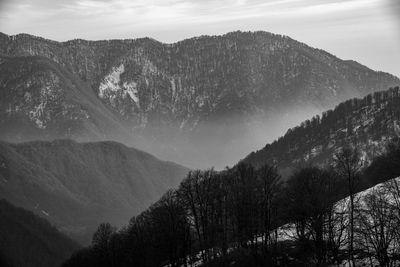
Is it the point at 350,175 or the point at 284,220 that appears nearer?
the point at 350,175

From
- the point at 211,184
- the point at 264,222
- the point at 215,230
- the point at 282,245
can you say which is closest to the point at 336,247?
the point at 282,245

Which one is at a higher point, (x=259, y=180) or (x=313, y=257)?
(x=259, y=180)

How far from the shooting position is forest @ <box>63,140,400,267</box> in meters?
59.6

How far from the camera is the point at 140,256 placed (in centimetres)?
9619

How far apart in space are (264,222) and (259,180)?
5.59m

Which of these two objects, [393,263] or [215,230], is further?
[215,230]

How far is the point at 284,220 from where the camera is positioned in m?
74.9

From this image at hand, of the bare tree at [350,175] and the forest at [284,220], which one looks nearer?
the bare tree at [350,175]

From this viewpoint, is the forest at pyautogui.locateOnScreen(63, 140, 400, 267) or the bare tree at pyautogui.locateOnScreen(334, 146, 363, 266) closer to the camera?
the bare tree at pyautogui.locateOnScreen(334, 146, 363, 266)

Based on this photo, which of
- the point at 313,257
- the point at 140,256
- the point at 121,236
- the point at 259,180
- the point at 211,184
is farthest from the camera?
the point at 121,236

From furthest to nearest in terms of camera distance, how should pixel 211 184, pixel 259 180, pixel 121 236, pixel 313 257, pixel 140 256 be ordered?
pixel 121 236
pixel 140 256
pixel 211 184
pixel 259 180
pixel 313 257

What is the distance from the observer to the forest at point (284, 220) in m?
59.6

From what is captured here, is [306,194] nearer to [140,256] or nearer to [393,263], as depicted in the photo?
[393,263]

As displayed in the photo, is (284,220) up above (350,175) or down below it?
below
